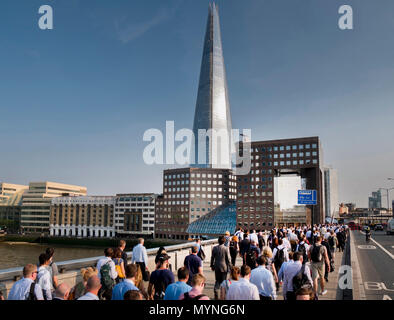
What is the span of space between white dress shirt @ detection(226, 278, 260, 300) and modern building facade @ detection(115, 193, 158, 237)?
489 ft

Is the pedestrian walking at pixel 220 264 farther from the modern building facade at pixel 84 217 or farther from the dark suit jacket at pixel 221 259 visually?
the modern building facade at pixel 84 217

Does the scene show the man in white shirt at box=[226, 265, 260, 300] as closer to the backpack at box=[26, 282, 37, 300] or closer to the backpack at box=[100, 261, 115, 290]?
the backpack at box=[100, 261, 115, 290]

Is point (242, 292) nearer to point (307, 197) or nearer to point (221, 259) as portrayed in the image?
point (221, 259)

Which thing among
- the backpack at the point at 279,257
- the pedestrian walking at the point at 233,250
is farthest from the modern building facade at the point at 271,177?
the backpack at the point at 279,257

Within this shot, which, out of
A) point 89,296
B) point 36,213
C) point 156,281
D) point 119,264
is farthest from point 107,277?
point 36,213

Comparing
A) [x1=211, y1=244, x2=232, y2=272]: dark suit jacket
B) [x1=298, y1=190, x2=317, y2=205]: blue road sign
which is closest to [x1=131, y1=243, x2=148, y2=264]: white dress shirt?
[x1=211, y1=244, x2=232, y2=272]: dark suit jacket

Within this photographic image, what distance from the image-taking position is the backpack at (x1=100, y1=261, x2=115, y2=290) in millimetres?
7918

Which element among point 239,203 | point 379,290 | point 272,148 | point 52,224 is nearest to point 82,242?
point 52,224

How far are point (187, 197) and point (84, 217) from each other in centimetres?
5133

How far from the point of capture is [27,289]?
6.41 metres

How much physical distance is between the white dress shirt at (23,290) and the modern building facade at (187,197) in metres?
140
